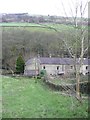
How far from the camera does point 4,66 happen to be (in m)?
26.2

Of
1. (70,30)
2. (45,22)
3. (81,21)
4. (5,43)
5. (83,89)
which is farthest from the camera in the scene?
(5,43)

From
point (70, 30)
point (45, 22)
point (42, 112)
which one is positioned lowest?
point (42, 112)

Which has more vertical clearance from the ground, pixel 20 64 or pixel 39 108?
pixel 20 64

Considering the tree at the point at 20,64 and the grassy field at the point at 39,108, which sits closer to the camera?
the grassy field at the point at 39,108

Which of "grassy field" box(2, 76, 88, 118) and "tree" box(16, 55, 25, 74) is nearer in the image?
"grassy field" box(2, 76, 88, 118)

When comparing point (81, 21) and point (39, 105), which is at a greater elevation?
point (81, 21)

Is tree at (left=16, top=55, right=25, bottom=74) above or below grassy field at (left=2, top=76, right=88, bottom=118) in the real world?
above

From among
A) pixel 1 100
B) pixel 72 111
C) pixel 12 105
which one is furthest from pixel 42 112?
pixel 1 100

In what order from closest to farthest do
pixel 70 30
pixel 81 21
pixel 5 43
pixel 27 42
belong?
pixel 81 21 < pixel 70 30 < pixel 5 43 < pixel 27 42

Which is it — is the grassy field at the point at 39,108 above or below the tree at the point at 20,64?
below

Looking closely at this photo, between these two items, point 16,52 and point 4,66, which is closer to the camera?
point 4,66

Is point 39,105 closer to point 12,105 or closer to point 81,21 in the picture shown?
→ point 12,105

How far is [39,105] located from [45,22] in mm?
5217

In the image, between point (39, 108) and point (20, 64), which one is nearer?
point (39, 108)
